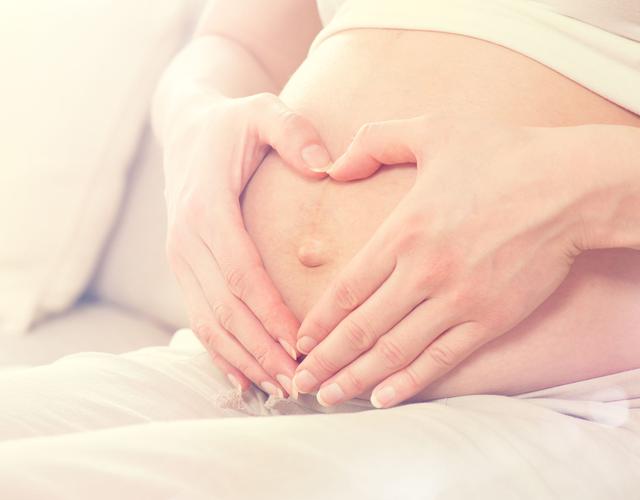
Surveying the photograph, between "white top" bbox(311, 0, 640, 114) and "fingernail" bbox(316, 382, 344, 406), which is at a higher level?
"white top" bbox(311, 0, 640, 114)

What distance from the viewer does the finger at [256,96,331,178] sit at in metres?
0.77

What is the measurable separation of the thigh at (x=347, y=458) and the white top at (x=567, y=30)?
29cm

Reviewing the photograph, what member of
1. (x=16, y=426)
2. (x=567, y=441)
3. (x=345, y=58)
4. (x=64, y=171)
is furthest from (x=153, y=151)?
(x=567, y=441)

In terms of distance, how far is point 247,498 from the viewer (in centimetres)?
47

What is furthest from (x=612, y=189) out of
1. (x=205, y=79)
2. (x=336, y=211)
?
(x=205, y=79)

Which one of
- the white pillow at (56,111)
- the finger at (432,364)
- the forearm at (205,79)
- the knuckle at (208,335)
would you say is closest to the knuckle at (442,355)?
the finger at (432,364)

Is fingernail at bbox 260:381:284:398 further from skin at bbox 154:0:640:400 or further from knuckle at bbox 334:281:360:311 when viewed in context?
knuckle at bbox 334:281:360:311

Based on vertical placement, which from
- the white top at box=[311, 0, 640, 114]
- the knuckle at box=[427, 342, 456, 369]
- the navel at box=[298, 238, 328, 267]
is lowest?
the knuckle at box=[427, 342, 456, 369]

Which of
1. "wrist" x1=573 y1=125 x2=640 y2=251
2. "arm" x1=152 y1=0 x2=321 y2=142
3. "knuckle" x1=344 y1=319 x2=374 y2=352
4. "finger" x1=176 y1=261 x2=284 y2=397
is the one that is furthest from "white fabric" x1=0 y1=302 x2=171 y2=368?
"wrist" x1=573 y1=125 x2=640 y2=251

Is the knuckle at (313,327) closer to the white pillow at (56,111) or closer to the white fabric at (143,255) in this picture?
the white fabric at (143,255)

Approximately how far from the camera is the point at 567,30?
2.53 ft

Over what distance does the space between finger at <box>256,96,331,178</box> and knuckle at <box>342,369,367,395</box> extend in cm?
18

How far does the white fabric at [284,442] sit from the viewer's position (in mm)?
472

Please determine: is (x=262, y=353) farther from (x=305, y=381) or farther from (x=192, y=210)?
(x=192, y=210)
